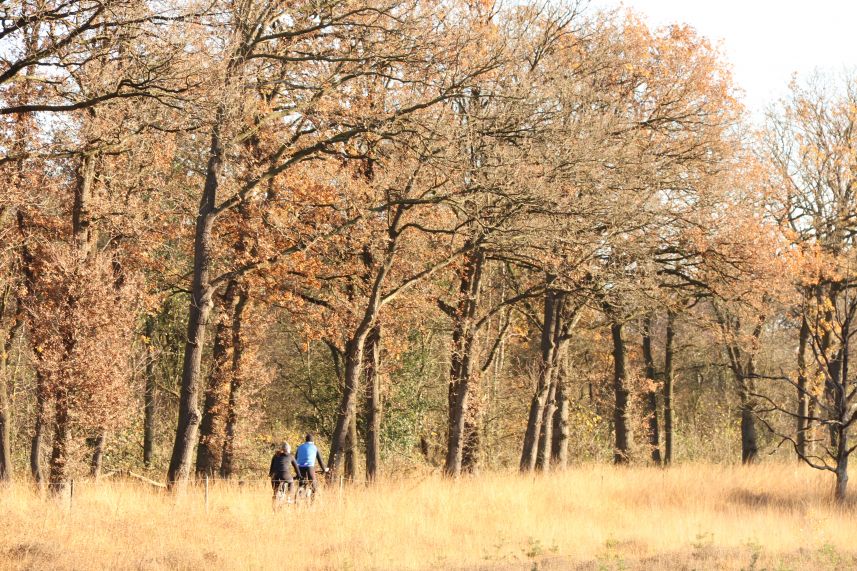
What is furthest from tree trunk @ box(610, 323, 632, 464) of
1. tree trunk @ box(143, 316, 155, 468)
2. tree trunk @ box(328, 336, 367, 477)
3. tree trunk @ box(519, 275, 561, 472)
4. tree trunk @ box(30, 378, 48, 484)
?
tree trunk @ box(30, 378, 48, 484)

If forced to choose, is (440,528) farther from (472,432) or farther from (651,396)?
(651,396)

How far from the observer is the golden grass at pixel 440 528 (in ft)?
38.8

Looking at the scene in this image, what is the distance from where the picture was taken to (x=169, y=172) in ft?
74.1

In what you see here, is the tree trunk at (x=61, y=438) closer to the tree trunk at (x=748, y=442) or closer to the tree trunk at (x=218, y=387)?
the tree trunk at (x=218, y=387)

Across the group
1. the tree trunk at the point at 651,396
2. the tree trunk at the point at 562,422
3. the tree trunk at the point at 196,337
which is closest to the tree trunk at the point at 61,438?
the tree trunk at the point at 196,337

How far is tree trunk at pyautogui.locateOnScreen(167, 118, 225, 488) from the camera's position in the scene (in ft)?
49.8

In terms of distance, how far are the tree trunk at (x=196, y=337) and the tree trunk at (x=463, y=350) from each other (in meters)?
6.46

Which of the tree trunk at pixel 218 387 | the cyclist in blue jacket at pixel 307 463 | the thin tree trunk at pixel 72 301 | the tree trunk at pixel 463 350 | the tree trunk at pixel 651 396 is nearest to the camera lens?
the cyclist in blue jacket at pixel 307 463

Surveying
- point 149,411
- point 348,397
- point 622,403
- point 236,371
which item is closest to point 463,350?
point 348,397

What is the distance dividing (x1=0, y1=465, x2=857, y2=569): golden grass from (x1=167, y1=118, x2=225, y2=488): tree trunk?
0.69 m

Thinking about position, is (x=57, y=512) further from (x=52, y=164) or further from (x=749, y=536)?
(x=749, y=536)

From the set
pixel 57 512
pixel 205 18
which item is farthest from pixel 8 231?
pixel 205 18

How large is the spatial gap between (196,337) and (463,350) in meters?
7.78

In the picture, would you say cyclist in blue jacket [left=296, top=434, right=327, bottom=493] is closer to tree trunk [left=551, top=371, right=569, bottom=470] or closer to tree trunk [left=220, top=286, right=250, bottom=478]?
tree trunk [left=220, top=286, right=250, bottom=478]
